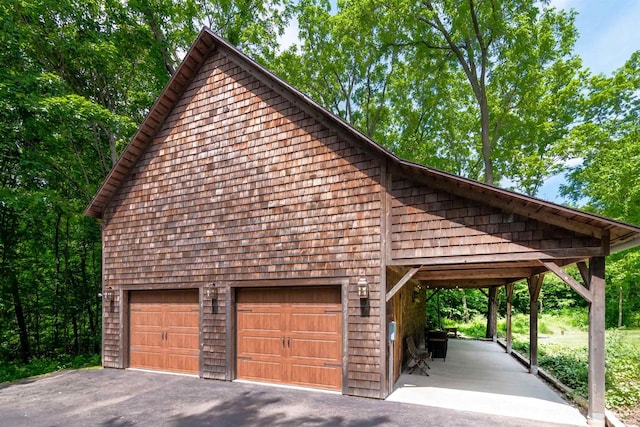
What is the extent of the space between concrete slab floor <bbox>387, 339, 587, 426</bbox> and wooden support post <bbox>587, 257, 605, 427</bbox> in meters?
0.27

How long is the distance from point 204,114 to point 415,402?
24.9 feet

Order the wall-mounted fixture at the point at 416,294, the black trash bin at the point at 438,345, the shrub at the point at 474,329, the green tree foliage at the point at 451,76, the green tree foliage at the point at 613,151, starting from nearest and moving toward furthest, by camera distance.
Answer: the black trash bin at the point at 438,345
the wall-mounted fixture at the point at 416,294
the green tree foliage at the point at 613,151
the green tree foliage at the point at 451,76
the shrub at the point at 474,329

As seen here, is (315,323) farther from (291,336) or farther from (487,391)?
(487,391)

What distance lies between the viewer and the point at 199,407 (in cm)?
594

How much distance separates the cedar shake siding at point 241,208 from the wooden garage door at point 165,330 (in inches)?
14.8

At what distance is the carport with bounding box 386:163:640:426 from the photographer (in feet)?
17.0

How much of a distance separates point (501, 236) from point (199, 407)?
5766 mm

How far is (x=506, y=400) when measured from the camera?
6.18m

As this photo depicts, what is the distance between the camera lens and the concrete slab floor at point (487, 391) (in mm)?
5611

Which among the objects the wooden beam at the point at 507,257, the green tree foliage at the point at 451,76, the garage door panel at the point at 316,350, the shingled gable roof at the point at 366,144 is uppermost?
the green tree foliage at the point at 451,76

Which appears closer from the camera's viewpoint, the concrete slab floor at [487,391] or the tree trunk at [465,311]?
the concrete slab floor at [487,391]

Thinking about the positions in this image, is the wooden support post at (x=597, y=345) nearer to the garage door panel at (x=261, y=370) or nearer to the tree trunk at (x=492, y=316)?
the garage door panel at (x=261, y=370)

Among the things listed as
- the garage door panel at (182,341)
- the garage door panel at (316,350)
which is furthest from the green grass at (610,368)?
the garage door panel at (182,341)

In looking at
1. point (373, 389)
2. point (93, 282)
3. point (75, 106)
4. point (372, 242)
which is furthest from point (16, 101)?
point (373, 389)
